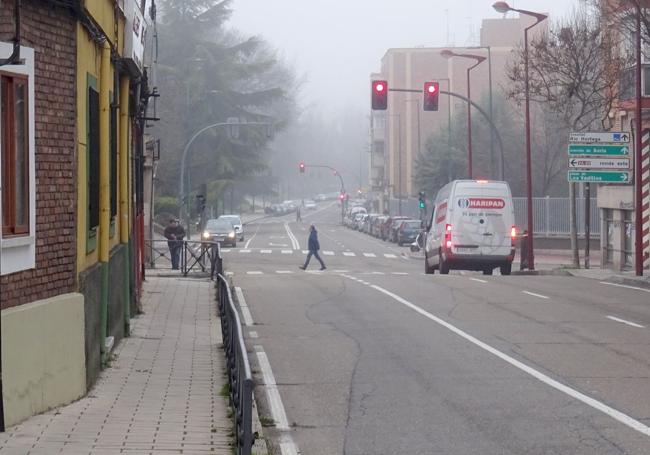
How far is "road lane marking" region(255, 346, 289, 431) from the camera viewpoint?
416 inches

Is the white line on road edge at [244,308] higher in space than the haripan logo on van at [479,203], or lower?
lower

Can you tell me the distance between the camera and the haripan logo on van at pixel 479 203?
103 feet

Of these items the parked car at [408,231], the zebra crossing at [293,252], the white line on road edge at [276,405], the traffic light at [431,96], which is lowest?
the zebra crossing at [293,252]

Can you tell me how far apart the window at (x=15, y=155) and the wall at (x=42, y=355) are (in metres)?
0.72

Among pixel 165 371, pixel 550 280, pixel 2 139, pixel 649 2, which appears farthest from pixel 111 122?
pixel 550 280

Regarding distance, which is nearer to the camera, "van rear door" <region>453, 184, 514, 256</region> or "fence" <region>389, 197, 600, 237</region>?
"van rear door" <region>453, 184, 514, 256</region>

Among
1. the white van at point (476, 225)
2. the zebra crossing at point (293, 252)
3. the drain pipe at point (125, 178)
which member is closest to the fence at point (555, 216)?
the zebra crossing at point (293, 252)

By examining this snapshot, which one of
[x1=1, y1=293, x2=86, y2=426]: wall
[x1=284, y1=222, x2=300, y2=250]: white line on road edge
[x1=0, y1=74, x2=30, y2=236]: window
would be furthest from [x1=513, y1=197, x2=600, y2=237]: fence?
[x1=0, y1=74, x2=30, y2=236]: window

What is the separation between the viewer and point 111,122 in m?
14.2

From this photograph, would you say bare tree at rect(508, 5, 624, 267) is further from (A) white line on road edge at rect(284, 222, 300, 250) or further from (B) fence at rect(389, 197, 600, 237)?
(A) white line on road edge at rect(284, 222, 300, 250)

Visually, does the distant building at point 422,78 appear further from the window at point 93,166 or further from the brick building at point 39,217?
the brick building at point 39,217

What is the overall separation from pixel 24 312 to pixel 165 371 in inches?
147

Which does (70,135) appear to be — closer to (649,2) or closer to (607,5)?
(649,2)

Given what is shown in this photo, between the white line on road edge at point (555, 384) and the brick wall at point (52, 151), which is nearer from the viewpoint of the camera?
the brick wall at point (52, 151)
